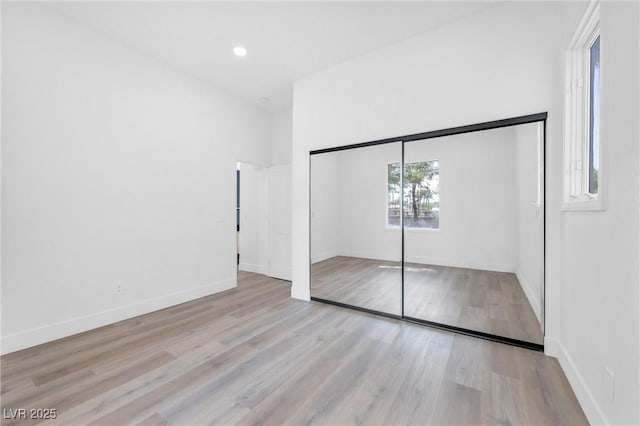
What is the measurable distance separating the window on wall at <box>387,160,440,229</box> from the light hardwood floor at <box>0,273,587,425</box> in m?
1.17

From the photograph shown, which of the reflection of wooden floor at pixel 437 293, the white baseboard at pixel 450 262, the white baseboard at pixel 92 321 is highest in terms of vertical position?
the white baseboard at pixel 450 262

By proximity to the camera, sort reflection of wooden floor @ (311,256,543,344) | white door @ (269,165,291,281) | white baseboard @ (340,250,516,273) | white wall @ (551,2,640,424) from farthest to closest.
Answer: white door @ (269,165,291,281) → white baseboard @ (340,250,516,273) → reflection of wooden floor @ (311,256,543,344) → white wall @ (551,2,640,424)

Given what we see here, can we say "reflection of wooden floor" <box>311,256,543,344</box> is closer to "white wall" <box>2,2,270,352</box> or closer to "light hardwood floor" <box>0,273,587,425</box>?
"light hardwood floor" <box>0,273,587,425</box>

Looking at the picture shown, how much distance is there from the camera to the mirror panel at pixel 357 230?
123 inches

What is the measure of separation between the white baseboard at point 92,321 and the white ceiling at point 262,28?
3.05 meters

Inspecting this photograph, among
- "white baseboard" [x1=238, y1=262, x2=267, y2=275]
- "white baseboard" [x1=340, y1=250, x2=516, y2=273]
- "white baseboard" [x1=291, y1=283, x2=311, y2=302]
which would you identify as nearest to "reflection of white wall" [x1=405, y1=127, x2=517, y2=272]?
"white baseboard" [x1=340, y1=250, x2=516, y2=273]

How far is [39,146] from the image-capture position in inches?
95.9

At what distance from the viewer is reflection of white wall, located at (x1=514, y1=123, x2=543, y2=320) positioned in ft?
7.66

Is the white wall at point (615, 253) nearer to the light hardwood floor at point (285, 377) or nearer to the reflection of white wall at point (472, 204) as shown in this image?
the light hardwood floor at point (285, 377)

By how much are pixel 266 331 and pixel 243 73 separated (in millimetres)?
3342

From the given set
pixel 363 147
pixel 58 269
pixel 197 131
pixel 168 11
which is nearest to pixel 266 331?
pixel 58 269

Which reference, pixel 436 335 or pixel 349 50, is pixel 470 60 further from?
pixel 436 335

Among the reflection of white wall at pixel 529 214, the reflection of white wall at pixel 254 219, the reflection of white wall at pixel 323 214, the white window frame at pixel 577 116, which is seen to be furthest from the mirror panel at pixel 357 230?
the reflection of white wall at pixel 254 219

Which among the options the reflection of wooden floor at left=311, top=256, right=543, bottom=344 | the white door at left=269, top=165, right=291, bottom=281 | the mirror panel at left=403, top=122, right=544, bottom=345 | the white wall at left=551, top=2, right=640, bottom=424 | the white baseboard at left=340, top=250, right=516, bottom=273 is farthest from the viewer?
the white door at left=269, top=165, right=291, bottom=281
